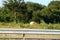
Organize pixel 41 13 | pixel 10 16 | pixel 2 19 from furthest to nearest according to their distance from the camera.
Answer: pixel 41 13
pixel 10 16
pixel 2 19

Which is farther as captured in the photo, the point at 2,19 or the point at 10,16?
the point at 10,16

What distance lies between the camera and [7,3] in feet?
99.3

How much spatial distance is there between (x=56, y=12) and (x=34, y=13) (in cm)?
329

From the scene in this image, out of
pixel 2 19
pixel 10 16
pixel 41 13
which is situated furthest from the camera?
pixel 41 13

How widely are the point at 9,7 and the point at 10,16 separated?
5.76ft

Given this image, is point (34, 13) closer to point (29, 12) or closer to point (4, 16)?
point (29, 12)

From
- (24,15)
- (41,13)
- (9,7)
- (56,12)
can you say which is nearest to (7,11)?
(9,7)

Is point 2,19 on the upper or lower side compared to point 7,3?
lower

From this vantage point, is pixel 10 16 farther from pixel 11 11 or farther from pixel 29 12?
pixel 29 12

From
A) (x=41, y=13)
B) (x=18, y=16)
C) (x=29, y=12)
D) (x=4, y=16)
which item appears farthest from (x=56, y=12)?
(x=4, y=16)

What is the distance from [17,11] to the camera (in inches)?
1136

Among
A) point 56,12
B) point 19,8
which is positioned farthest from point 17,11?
point 56,12

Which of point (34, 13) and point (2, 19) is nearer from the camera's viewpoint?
point (2, 19)

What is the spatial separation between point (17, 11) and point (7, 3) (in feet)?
8.13
